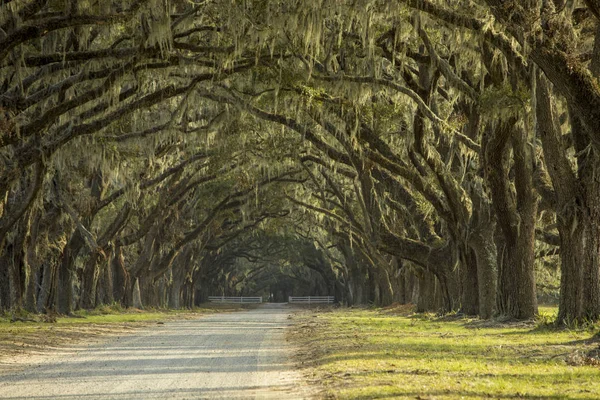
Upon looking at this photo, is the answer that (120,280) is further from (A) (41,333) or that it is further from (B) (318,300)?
(B) (318,300)

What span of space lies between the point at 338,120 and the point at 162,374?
1236 cm

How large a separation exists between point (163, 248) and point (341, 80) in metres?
28.2

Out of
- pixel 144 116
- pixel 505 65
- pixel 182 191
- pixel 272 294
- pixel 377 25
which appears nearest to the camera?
pixel 505 65

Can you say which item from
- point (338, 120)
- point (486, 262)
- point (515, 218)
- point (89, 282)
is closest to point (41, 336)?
point (338, 120)

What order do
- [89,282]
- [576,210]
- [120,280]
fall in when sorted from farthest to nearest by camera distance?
[120,280], [89,282], [576,210]

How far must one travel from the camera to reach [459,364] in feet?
35.2

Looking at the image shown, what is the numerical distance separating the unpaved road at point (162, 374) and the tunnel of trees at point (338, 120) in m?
4.86

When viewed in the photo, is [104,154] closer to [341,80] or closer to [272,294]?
[341,80]

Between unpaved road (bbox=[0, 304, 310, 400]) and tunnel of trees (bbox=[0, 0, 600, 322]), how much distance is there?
15.9ft

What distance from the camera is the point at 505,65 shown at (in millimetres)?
16953

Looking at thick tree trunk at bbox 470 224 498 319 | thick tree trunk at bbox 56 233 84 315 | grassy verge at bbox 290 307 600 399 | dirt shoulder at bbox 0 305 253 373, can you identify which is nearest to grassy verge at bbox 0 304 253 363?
dirt shoulder at bbox 0 305 253 373

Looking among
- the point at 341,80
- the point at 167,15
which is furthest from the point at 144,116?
the point at 167,15

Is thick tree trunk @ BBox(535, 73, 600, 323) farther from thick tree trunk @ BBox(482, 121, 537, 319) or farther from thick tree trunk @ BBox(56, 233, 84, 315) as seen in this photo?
thick tree trunk @ BBox(56, 233, 84, 315)

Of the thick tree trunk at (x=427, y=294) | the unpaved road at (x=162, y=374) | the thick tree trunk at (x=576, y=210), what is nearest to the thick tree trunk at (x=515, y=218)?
the thick tree trunk at (x=576, y=210)
